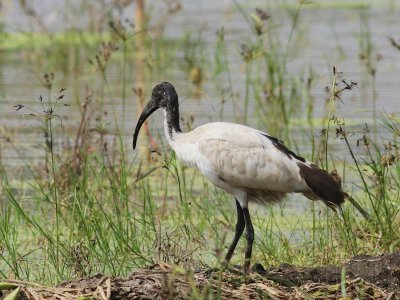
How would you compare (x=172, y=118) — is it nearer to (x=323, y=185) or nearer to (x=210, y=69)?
(x=323, y=185)

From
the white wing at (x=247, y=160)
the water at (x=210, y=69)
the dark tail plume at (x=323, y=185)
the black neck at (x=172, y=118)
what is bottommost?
the dark tail plume at (x=323, y=185)

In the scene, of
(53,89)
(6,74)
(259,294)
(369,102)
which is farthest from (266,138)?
(6,74)

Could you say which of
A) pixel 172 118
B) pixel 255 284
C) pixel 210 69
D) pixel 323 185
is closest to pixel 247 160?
pixel 323 185

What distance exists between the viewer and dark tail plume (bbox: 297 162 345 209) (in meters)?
6.06

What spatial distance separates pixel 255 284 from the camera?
5195mm

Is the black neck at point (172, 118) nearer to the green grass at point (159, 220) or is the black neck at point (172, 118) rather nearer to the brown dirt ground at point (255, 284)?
the green grass at point (159, 220)

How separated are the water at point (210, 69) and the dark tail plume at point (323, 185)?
140 cm

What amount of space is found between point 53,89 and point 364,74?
3.11m

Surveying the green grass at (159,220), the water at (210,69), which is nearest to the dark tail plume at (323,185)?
the green grass at (159,220)

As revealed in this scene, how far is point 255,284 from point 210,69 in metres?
8.30

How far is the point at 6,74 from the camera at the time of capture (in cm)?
1345

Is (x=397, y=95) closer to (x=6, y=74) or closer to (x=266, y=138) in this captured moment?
(x=6, y=74)

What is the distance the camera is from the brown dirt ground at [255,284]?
5055mm

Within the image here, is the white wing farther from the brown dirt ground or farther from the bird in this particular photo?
the brown dirt ground
